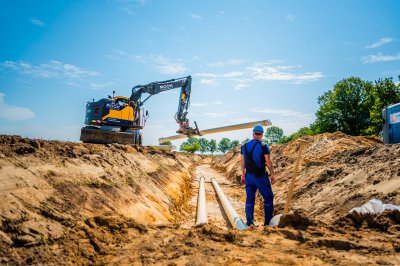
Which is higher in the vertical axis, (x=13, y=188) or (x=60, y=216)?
(x=13, y=188)

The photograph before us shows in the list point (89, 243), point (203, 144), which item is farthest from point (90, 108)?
point (203, 144)

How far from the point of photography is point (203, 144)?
133 m

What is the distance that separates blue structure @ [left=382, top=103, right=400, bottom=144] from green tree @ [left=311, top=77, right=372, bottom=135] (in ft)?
90.7

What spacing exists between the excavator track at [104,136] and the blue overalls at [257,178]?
9.59 meters

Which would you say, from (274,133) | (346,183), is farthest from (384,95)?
(274,133)

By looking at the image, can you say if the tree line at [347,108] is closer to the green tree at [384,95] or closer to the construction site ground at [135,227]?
the green tree at [384,95]

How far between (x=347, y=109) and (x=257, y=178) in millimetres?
36923

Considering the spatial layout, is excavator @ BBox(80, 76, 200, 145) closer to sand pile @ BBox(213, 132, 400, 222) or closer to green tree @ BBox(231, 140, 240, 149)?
sand pile @ BBox(213, 132, 400, 222)

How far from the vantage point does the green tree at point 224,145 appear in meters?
131

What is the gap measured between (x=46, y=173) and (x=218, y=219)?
14.5ft

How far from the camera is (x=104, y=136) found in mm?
13711

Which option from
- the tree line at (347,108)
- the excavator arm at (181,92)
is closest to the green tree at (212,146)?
the tree line at (347,108)

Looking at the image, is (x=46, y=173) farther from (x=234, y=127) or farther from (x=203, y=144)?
(x=203, y=144)

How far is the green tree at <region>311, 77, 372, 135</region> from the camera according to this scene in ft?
119
